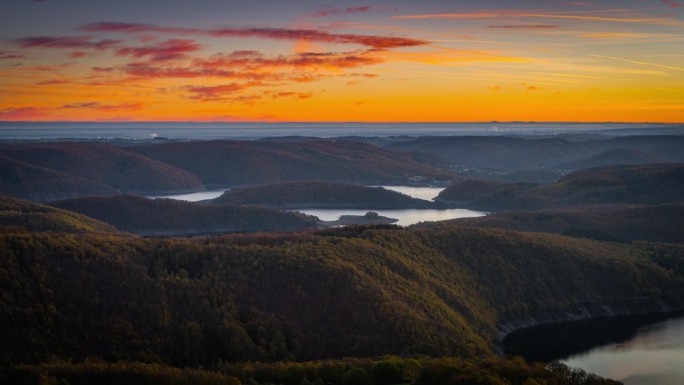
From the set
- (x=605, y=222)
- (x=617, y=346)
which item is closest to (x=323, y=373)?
(x=617, y=346)

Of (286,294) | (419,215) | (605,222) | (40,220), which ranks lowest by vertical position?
(419,215)

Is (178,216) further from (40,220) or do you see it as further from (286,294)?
(286,294)

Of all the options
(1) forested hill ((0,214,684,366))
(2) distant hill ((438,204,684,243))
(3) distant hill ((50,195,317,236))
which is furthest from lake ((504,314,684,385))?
(3) distant hill ((50,195,317,236))

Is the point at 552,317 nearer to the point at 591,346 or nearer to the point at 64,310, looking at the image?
the point at 591,346

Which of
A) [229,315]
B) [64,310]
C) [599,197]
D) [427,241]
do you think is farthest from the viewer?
[599,197]

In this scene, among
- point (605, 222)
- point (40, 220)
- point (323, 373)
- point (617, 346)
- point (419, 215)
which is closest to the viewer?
point (323, 373)

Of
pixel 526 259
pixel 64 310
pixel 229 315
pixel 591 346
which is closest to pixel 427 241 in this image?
pixel 526 259
